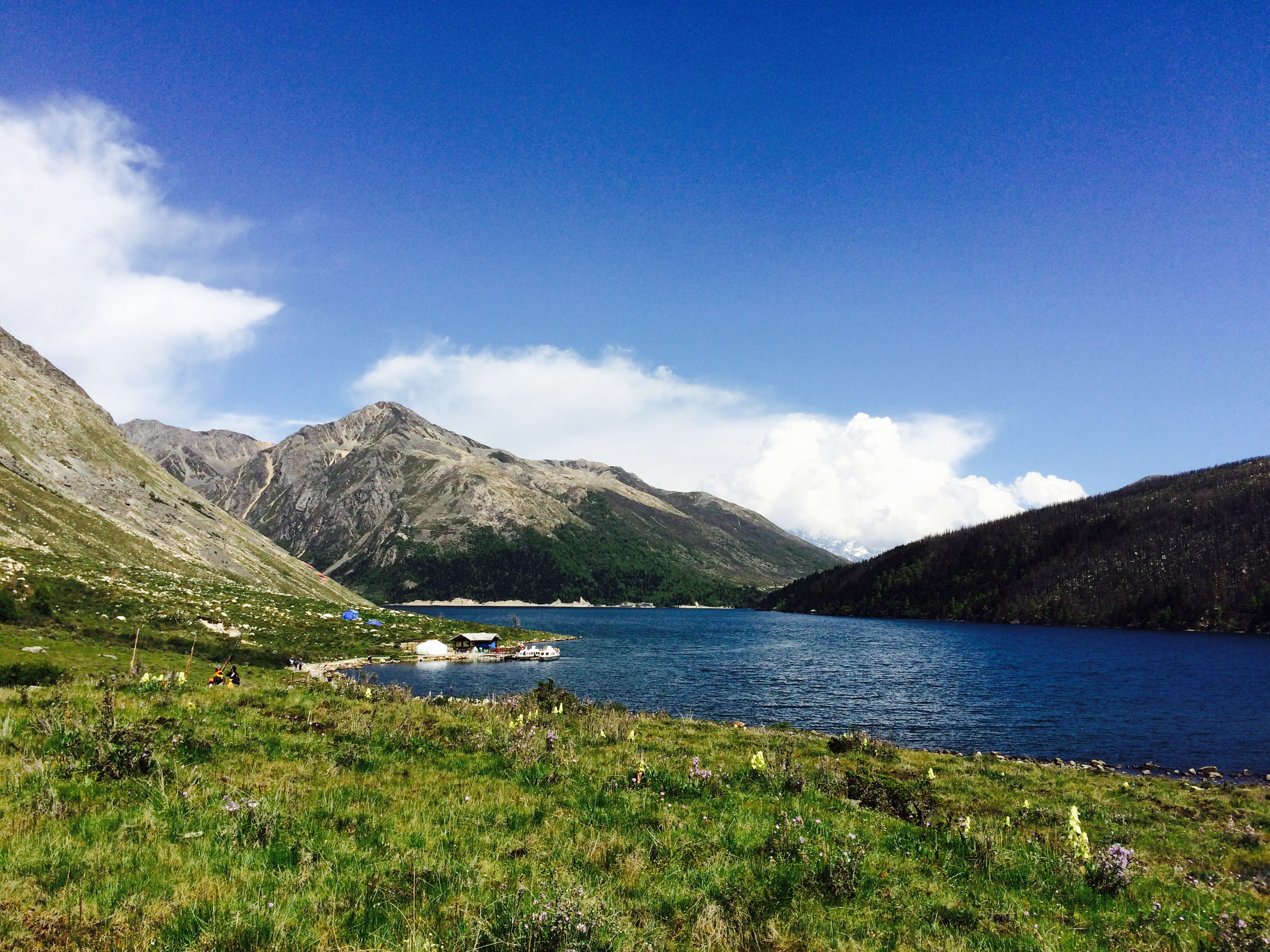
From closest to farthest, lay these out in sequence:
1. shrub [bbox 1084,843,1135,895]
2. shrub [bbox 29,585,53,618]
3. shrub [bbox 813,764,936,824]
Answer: shrub [bbox 1084,843,1135,895] → shrub [bbox 813,764,936,824] → shrub [bbox 29,585,53,618]

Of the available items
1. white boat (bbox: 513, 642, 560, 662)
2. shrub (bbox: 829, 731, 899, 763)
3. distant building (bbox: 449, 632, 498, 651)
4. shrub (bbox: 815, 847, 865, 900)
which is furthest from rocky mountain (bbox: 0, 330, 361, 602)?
shrub (bbox: 815, 847, 865, 900)

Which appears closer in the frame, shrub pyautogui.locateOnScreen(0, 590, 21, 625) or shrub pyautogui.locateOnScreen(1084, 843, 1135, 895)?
→ shrub pyautogui.locateOnScreen(1084, 843, 1135, 895)

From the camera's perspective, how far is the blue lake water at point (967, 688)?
52.9m

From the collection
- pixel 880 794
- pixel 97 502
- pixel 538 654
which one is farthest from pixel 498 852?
pixel 97 502

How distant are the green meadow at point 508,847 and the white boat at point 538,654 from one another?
95.7 meters

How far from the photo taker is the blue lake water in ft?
174

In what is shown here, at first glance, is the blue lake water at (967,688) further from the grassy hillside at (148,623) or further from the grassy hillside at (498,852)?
the grassy hillside at (498,852)

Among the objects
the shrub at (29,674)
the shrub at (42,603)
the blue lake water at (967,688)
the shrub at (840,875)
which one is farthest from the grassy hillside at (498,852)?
the shrub at (42,603)

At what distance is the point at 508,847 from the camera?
32.6 feet

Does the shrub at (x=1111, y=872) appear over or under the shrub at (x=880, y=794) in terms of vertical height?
over

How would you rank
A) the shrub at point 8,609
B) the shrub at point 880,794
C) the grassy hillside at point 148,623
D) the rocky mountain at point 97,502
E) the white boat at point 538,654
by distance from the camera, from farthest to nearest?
the white boat at point 538,654 → the rocky mountain at point 97,502 → the shrub at point 8,609 → the grassy hillside at point 148,623 → the shrub at point 880,794

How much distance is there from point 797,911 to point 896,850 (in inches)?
188

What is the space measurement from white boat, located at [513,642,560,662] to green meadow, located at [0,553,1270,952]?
314 feet

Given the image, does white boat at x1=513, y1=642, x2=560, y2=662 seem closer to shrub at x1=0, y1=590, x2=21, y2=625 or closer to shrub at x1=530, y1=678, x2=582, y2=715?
shrub at x1=0, y1=590, x2=21, y2=625
